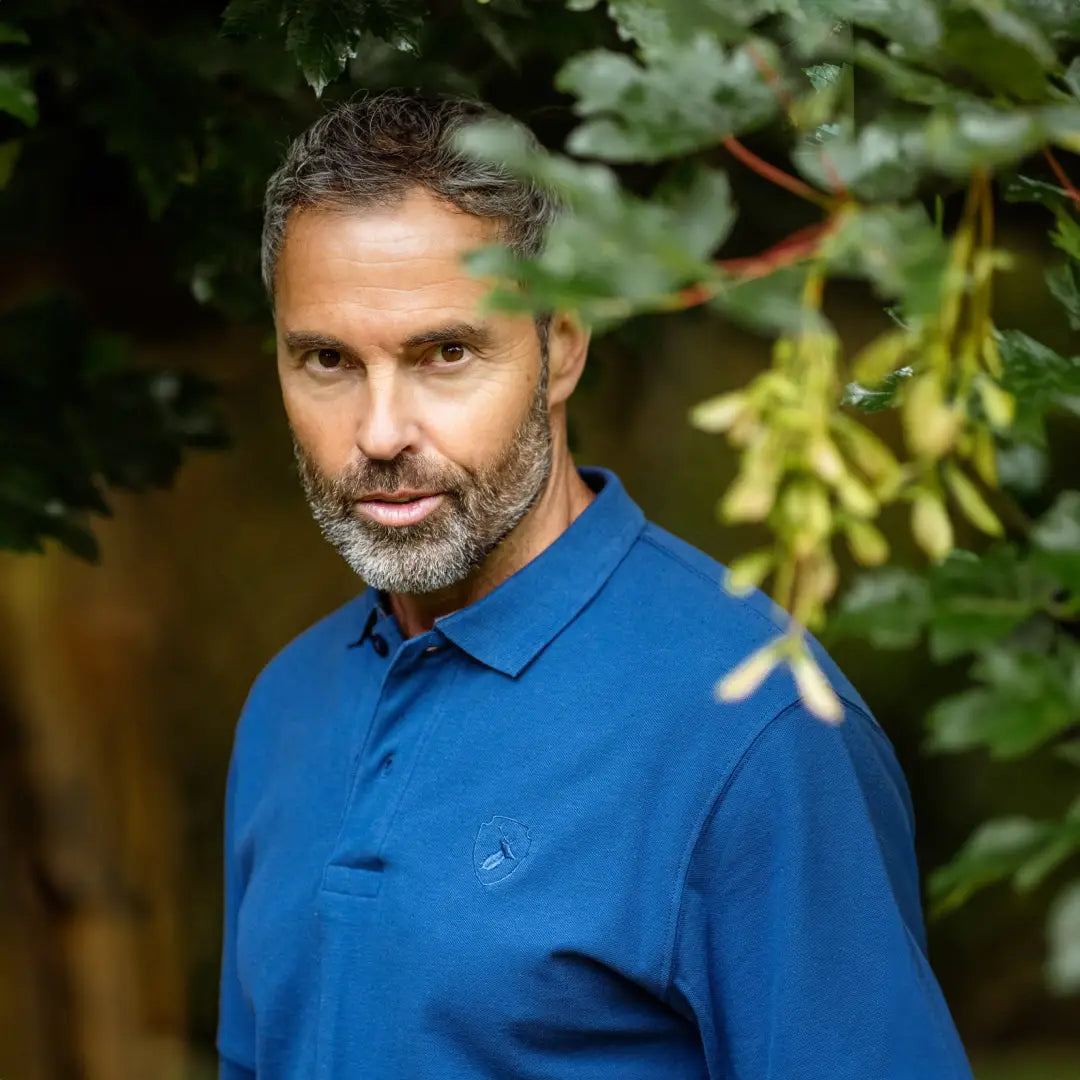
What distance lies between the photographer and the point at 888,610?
2.53 ft

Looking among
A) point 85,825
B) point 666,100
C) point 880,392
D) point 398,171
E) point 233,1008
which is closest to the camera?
point 666,100

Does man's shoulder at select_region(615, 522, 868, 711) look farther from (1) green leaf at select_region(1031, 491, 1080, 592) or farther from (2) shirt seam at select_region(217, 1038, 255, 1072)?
(2) shirt seam at select_region(217, 1038, 255, 1072)

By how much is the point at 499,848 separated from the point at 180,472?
1884 mm

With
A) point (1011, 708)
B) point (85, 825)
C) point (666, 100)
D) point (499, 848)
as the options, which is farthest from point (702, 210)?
point (85, 825)

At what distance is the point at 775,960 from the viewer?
1275mm

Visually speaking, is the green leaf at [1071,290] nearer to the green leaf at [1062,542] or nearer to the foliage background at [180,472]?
the foliage background at [180,472]

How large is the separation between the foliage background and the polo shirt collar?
0.47 metres

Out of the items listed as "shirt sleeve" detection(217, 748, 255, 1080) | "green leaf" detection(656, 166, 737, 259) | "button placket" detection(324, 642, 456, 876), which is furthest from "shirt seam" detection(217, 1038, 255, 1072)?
"green leaf" detection(656, 166, 737, 259)

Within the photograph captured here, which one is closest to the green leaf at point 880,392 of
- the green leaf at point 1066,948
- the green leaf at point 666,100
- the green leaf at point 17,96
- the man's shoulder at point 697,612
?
the man's shoulder at point 697,612

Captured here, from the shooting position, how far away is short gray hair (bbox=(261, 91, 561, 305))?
4.67ft

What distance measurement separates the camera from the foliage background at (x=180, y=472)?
1.76m

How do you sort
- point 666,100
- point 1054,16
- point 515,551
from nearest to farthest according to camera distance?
point 666,100 → point 1054,16 → point 515,551

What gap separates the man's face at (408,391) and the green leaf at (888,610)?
2.07 feet

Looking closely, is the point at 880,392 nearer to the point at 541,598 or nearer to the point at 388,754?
the point at 541,598
